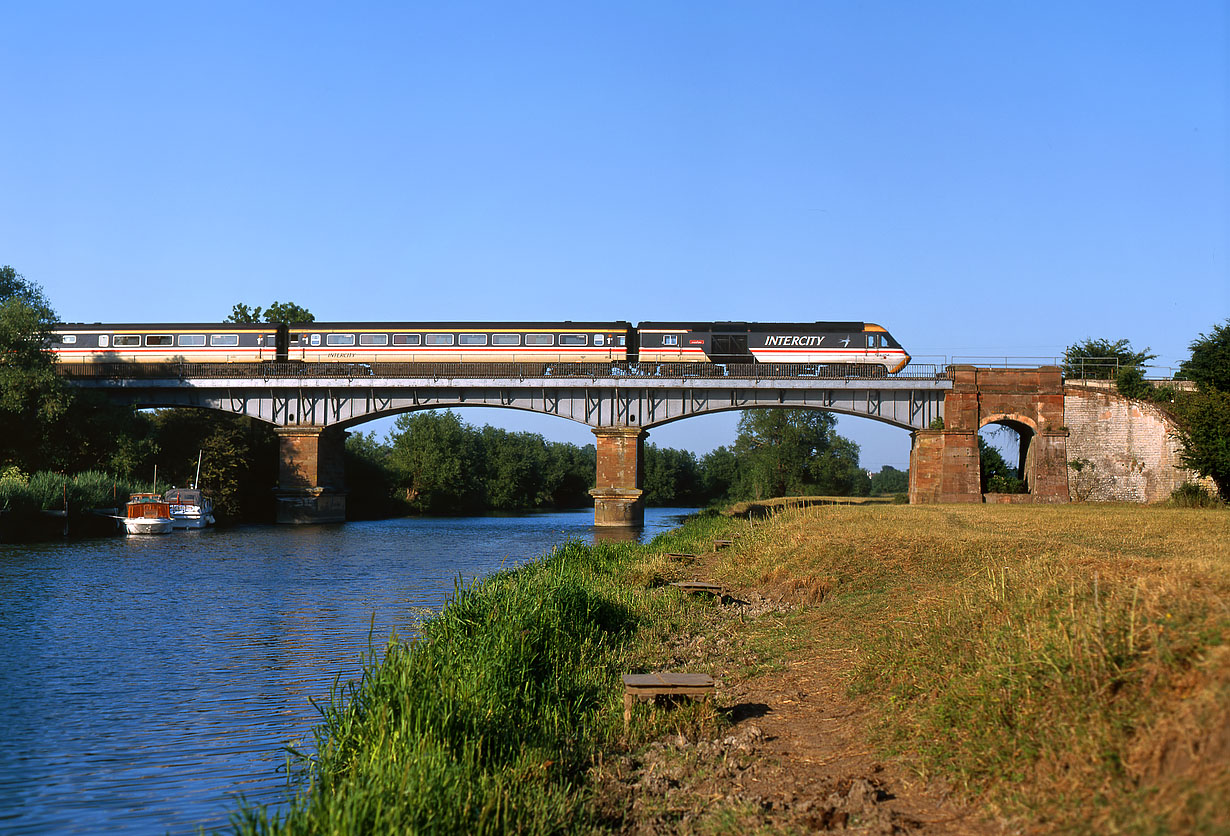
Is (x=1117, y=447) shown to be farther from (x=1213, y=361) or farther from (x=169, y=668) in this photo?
(x=169, y=668)

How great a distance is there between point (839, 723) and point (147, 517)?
44.0 metres

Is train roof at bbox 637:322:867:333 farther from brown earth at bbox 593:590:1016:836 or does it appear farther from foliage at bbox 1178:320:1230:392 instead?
brown earth at bbox 593:590:1016:836

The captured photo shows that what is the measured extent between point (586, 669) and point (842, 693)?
347 cm

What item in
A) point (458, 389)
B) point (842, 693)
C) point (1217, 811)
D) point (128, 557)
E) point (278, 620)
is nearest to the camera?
point (1217, 811)

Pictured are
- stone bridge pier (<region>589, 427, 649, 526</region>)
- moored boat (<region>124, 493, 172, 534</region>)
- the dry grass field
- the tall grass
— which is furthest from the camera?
→ stone bridge pier (<region>589, 427, 649, 526</region>)

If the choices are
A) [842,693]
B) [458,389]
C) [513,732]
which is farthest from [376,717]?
[458,389]

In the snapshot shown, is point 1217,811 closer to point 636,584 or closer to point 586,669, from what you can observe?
point 586,669

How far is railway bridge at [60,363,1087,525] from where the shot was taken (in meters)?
52.3

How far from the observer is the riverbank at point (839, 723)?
6.14 m

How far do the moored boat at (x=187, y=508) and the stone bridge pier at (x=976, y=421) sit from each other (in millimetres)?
39372

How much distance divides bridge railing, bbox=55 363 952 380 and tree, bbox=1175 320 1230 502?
1196 cm

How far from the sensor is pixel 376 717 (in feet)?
27.9

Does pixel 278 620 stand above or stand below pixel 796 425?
below

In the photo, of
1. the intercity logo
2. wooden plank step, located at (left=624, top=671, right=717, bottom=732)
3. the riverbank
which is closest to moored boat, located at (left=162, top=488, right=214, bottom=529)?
the intercity logo
